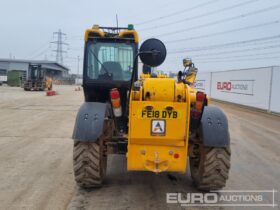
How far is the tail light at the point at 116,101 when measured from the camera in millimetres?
5988

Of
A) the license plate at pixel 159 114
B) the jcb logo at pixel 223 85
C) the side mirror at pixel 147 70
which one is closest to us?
the license plate at pixel 159 114

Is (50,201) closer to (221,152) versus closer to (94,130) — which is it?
(94,130)

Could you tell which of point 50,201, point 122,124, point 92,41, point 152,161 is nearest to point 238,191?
point 152,161

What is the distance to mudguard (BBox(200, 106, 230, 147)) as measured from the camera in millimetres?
5828

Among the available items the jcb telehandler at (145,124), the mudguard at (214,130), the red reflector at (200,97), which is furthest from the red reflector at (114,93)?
the mudguard at (214,130)

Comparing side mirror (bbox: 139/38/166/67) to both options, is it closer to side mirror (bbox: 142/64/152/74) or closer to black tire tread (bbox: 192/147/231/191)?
black tire tread (bbox: 192/147/231/191)

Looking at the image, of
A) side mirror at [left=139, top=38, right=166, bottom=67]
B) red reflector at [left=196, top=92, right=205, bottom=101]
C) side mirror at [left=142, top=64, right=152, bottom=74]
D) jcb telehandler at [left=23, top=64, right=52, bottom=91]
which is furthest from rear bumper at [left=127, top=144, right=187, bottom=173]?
jcb telehandler at [left=23, top=64, right=52, bottom=91]

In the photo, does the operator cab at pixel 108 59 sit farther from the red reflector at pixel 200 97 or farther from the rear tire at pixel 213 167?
the rear tire at pixel 213 167

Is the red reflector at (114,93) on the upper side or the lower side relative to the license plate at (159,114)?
upper

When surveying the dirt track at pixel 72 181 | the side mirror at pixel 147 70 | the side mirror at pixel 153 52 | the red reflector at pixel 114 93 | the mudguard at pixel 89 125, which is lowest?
the dirt track at pixel 72 181

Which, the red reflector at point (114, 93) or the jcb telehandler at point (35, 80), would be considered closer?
A: the red reflector at point (114, 93)

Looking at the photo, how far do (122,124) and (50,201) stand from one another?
1.85 metres

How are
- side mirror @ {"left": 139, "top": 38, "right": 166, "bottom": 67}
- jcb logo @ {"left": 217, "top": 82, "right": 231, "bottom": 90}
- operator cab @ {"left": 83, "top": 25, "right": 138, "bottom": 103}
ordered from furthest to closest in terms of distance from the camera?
jcb logo @ {"left": 217, "top": 82, "right": 231, "bottom": 90}, operator cab @ {"left": 83, "top": 25, "right": 138, "bottom": 103}, side mirror @ {"left": 139, "top": 38, "right": 166, "bottom": 67}

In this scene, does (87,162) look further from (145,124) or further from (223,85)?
(223,85)
